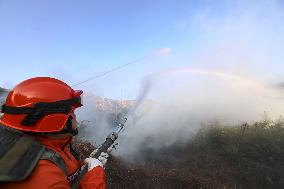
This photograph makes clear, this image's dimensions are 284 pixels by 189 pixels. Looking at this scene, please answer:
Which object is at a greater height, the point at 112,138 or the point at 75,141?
the point at 112,138

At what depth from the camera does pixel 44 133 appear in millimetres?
3305

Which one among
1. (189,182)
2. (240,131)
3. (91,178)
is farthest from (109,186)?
(240,131)

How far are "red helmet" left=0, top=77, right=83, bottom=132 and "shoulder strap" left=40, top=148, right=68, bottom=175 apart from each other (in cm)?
23

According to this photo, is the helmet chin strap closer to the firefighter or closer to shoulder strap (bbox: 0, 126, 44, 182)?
the firefighter

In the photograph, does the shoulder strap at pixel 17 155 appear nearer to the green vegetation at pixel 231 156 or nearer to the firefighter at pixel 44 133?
the firefighter at pixel 44 133

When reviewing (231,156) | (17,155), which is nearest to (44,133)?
(17,155)

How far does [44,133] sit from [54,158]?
31 centimetres

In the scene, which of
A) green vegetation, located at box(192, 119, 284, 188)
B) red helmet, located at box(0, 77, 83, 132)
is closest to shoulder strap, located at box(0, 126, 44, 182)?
red helmet, located at box(0, 77, 83, 132)

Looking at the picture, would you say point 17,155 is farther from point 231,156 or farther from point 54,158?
point 231,156

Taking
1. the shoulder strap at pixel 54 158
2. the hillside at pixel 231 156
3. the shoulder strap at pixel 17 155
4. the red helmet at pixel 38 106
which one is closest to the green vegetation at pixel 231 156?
the hillside at pixel 231 156

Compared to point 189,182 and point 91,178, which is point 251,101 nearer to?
point 189,182

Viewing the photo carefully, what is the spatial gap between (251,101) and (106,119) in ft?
57.2

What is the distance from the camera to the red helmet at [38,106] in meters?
3.25

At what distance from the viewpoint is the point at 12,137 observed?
3.12m
